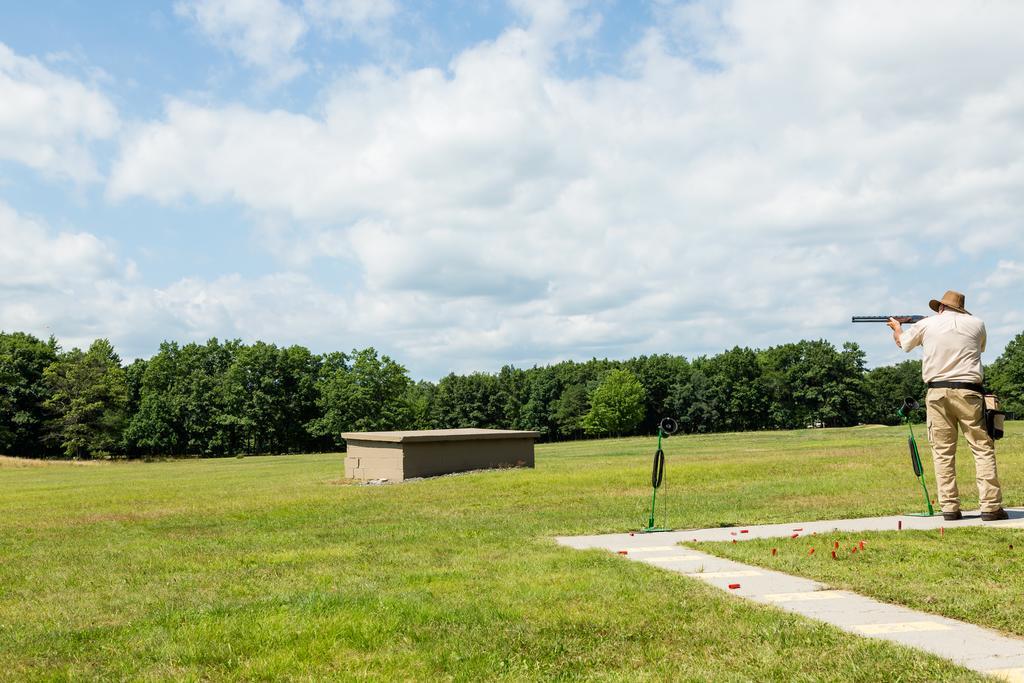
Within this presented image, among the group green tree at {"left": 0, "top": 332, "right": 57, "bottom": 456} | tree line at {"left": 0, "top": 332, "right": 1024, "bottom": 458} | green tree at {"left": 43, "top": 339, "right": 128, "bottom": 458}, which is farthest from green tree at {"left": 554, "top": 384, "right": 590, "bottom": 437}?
green tree at {"left": 0, "top": 332, "right": 57, "bottom": 456}

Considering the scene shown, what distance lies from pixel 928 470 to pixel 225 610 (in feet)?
59.1

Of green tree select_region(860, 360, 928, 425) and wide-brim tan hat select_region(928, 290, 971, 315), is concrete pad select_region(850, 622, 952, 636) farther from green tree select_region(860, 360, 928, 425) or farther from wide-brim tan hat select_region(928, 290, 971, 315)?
green tree select_region(860, 360, 928, 425)

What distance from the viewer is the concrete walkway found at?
482 cm

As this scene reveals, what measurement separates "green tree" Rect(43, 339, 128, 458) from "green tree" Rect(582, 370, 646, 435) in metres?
54.2

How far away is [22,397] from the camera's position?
7994 cm

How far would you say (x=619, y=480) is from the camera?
2091cm

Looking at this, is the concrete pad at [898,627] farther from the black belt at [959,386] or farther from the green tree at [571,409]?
the green tree at [571,409]

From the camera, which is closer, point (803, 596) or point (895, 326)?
point (803, 596)

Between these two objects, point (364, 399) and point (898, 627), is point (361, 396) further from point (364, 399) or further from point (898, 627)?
point (898, 627)

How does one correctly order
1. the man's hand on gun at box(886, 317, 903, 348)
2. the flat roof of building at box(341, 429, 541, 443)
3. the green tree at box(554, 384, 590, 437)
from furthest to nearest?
the green tree at box(554, 384, 590, 437) → the flat roof of building at box(341, 429, 541, 443) → the man's hand on gun at box(886, 317, 903, 348)

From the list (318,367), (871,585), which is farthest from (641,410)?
(871,585)

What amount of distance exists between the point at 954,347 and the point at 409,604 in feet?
24.0

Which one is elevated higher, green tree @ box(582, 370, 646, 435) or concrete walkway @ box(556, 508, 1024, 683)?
green tree @ box(582, 370, 646, 435)

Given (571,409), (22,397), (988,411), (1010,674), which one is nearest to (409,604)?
(1010,674)
